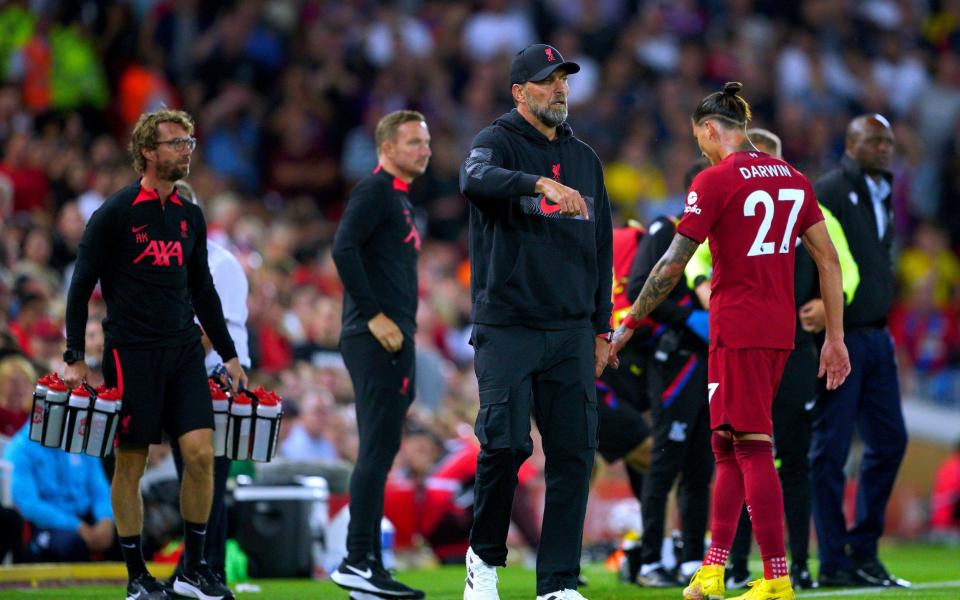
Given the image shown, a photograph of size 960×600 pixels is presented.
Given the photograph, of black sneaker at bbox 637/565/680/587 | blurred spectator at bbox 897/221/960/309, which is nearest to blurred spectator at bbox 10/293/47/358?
black sneaker at bbox 637/565/680/587

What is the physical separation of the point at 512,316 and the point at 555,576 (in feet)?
3.85

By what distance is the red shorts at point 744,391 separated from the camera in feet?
24.0

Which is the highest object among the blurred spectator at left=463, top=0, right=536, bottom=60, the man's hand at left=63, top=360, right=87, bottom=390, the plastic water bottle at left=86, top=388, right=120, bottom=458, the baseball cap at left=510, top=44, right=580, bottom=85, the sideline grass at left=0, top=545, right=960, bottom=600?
the blurred spectator at left=463, top=0, right=536, bottom=60

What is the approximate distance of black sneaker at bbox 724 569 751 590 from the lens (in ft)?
28.9

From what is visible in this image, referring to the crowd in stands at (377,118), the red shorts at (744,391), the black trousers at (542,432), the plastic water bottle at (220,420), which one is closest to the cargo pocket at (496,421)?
the black trousers at (542,432)

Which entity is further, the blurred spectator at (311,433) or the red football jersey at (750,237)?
the blurred spectator at (311,433)

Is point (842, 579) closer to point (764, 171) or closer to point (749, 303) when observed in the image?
point (749, 303)

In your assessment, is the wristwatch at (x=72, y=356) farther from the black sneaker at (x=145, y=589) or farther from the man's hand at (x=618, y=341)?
the man's hand at (x=618, y=341)

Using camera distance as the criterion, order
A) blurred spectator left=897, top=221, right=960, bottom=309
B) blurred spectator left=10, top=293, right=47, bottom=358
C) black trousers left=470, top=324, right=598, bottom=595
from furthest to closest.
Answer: blurred spectator left=897, top=221, right=960, bottom=309, blurred spectator left=10, top=293, right=47, bottom=358, black trousers left=470, top=324, right=598, bottom=595

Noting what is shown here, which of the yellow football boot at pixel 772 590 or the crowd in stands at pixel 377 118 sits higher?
the crowd in stands at pixel 377 118

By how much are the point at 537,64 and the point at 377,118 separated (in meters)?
11.1

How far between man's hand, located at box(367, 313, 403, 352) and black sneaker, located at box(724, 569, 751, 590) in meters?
2.33

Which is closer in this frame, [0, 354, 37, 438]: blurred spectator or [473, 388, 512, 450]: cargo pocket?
[473, 388, 512, 450]: cargo pocket

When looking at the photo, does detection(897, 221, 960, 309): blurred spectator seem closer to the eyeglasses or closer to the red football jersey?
the red football jersey
